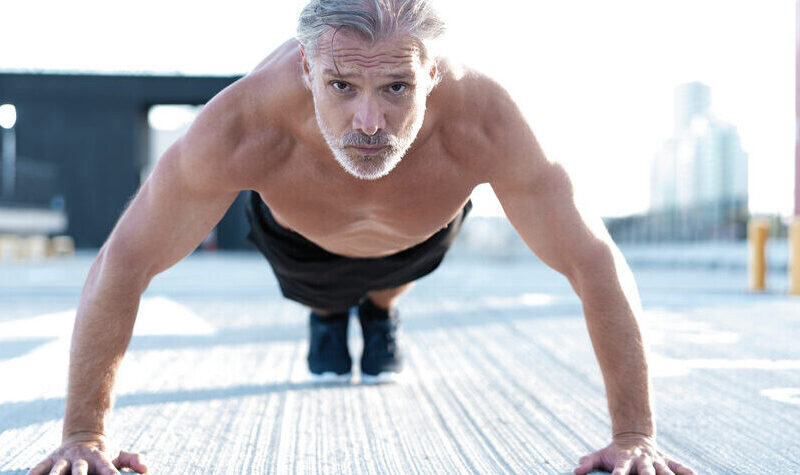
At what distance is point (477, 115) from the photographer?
1.40 metres

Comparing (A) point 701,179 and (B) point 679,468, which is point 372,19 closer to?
(B) point 679,468

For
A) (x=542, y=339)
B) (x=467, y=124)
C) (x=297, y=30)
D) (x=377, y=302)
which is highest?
(x=297, y=30)

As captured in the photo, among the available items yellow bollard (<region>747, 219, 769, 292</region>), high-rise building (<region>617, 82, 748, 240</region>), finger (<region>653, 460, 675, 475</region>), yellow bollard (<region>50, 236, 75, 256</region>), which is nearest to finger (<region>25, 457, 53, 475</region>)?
finger (<region>653, 460, 675, 475</region>)

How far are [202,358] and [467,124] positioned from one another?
1.54m

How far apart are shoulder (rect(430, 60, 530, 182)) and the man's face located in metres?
0.13

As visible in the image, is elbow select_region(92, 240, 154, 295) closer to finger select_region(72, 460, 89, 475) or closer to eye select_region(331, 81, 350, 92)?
finger select_region(72, 460, 89, 475)

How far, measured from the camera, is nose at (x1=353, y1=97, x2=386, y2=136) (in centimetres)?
119

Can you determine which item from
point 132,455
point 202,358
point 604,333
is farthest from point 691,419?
point 202,358

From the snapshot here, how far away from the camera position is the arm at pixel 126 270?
50.5 inches

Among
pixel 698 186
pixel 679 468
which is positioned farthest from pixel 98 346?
pixel 698 186

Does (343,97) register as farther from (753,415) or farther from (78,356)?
(753,415)

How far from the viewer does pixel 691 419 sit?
172cm

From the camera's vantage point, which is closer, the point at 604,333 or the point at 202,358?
the point at 604,333

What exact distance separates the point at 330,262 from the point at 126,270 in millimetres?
764
